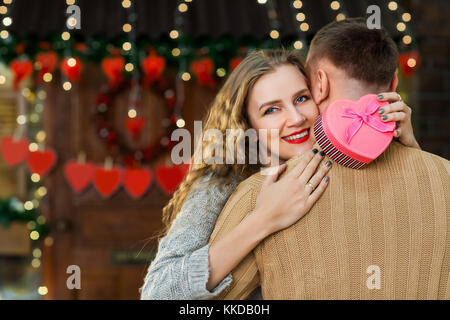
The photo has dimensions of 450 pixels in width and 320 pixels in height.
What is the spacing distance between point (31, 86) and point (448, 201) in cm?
367

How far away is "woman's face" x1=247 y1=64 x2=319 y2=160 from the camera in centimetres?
156

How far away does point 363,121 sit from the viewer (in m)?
1.25

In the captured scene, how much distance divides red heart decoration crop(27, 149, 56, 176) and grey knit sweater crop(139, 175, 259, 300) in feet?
8.67

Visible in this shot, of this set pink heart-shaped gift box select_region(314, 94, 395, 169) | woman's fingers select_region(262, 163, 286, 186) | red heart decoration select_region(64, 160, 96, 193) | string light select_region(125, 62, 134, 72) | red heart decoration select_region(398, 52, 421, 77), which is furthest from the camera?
red heart decoration select_region(64, 160, 96, 193)

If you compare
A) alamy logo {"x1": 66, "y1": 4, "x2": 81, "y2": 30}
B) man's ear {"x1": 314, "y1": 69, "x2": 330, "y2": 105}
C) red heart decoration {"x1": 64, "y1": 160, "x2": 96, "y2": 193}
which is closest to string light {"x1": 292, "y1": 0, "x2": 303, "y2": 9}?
alamy logo {"x1": 66, "y1": 4, "x2": 81, "y2": 30}

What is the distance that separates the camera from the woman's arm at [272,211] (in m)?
1.27

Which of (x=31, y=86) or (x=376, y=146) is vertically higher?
(x=31, y=86)

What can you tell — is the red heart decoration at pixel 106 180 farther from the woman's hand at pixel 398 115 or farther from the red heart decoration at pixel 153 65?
the woman's hand at pixel 398 115

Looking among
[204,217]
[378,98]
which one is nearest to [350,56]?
[378,98]

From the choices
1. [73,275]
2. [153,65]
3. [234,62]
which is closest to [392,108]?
[234,62]

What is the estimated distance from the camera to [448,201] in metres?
1.25

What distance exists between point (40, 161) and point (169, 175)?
1.00m

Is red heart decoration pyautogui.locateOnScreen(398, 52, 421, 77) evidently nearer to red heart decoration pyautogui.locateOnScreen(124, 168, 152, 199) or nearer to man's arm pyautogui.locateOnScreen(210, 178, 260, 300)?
red heart decoration pyautogui.locateOnScreen(124, 168, 152, 199)

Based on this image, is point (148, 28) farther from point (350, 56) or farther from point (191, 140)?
point (350, 56)
